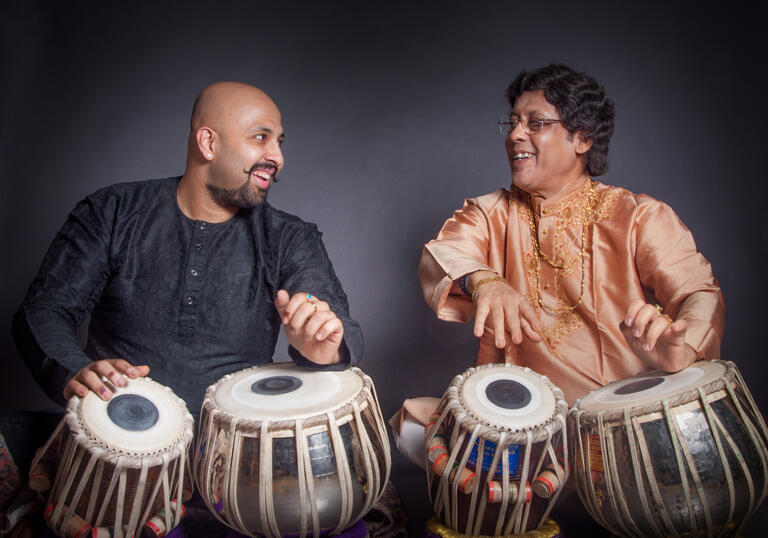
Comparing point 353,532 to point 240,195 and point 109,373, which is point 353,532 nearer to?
point 109,373

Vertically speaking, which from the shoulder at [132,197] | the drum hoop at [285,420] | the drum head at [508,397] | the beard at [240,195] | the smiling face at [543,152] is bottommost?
the drum hoop at [285,420]

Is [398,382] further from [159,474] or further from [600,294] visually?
[159,474]

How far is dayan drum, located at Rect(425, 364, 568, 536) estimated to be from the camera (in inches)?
78.8

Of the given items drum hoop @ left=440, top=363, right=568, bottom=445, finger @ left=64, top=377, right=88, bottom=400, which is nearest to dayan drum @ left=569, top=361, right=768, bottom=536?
drum hoop @ left=440, top=363, right=568, bottom=445

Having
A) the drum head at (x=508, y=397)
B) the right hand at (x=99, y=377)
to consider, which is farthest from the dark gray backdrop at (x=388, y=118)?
the right hand at (x=99, y=377)

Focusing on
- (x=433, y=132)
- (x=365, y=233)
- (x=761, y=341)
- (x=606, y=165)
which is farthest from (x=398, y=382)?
(x=761, y=341)

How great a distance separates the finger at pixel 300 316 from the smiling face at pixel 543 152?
107 cm

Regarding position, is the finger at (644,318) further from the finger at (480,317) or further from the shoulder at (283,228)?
the shoulder at (283,228)

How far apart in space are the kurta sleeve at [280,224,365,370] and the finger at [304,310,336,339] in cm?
19

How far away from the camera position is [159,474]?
6.25 feet

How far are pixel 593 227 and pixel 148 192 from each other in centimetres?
173

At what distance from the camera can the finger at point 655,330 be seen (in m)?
2.02

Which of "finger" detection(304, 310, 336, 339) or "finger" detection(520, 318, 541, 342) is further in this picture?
"finger" detection(520, 318, 541, 342)

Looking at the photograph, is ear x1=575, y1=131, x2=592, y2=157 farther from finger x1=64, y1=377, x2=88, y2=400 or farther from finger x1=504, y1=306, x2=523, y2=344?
finger x1=64, y1=377, x2=88, y2=400
